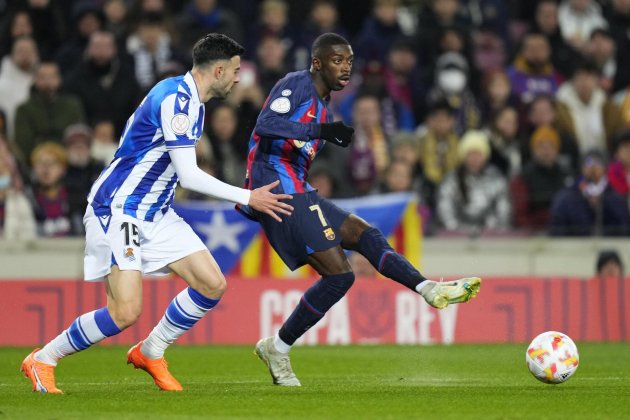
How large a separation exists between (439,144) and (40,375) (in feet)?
29.4

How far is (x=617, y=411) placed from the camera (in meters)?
8.07

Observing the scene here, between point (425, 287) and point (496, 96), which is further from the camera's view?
point (496, 96)

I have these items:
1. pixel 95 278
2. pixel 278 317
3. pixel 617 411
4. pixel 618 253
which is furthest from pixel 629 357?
pixel 95 278

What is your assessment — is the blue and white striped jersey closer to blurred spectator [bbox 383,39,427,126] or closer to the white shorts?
the white shorts

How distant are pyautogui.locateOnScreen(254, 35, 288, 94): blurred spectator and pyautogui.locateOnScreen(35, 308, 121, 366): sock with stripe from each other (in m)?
8.51

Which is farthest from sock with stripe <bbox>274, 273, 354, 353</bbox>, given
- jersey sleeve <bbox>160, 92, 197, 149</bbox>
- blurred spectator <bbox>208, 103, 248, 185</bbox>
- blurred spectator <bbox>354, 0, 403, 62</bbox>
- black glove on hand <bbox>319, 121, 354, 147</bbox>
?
blurred spectator <bbox>354, 0, 403, 62</bbox>

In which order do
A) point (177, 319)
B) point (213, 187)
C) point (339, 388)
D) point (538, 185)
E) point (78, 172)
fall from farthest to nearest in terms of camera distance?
point (538, 185), point (78, 172), point (339, 388), point (177, 319), point (213, 187)

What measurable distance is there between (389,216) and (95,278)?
7095 mm

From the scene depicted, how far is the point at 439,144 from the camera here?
→ 1712 centimetres

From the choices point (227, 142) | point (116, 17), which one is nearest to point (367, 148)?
point (227, 142)

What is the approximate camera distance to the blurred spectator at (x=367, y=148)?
650 inches

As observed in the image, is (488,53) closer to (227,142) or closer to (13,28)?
(227,142)

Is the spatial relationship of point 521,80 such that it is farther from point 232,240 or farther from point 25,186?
point 25,186

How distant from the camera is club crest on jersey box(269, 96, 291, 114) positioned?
31.1 feet
